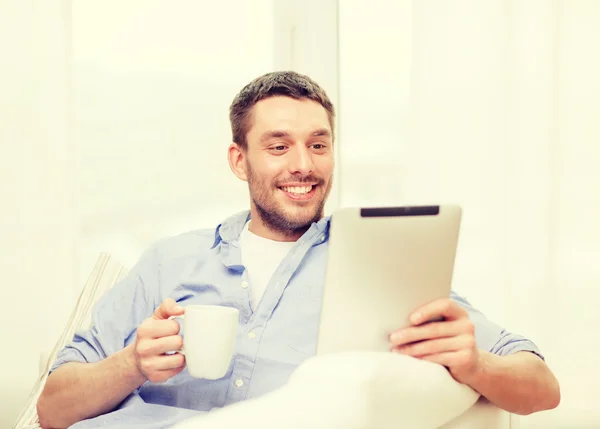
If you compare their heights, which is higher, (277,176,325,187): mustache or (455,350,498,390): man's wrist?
(277,176,325,187): mustache

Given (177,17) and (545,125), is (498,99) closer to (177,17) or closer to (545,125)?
(545,125)

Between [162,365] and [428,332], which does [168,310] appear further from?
[428,332]

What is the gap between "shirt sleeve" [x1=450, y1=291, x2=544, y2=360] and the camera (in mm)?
1149

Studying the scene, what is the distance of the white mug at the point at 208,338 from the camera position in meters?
0.93

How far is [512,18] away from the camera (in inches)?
83.7

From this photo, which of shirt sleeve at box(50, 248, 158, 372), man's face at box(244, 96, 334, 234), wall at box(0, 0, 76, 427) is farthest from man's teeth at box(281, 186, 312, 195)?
wall at box(0, 0, 76, 427)

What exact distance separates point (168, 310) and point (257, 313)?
0.28 meters

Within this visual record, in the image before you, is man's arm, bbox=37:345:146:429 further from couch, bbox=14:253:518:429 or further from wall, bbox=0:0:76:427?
wall, bbox=0:0:76:427

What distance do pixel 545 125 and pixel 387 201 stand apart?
1.99ft

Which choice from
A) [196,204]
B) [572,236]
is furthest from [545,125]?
[196,204]

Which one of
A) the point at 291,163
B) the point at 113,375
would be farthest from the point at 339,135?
the point at 113,375

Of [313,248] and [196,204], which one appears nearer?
[313,248]

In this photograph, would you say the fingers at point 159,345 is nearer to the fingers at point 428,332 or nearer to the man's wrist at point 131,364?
the man's wrist at point 131,364

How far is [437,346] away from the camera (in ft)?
3.03
